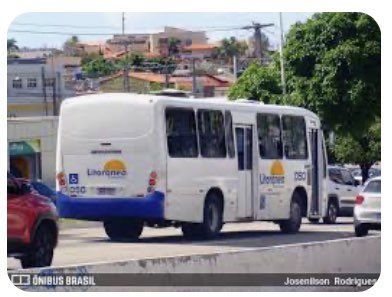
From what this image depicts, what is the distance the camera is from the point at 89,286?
492 inches

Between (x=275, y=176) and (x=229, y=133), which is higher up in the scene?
(x=229, y=133)

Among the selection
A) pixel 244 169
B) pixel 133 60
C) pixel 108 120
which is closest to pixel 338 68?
pixel 244 169

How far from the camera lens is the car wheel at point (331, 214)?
31.0 metres

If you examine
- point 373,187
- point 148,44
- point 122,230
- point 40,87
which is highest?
point 148,44

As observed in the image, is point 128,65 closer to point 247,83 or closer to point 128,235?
point 247,83

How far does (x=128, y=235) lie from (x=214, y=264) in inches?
373

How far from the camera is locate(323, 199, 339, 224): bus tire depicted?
31.0m

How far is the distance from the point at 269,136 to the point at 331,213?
23.9 ft

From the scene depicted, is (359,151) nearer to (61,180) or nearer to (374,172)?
(374,172)

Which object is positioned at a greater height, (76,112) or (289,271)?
(76,112)

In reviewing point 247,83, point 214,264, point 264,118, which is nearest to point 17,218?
point 214,264

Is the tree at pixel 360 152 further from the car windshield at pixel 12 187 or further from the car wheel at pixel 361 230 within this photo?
the car windshield at pixel 12 187

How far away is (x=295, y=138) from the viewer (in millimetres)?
26562

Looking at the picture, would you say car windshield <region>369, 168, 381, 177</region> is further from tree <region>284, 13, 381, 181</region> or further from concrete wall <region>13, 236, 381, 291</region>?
concrete wall <region>13, 236, 381, 291</region>
